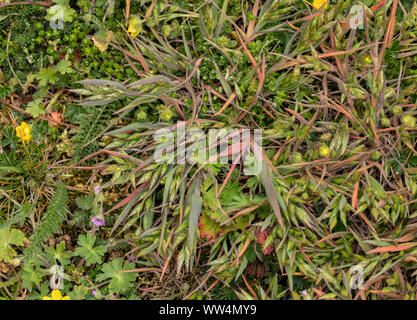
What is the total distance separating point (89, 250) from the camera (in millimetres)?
2396

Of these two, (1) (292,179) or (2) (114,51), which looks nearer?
(1) (292,179)

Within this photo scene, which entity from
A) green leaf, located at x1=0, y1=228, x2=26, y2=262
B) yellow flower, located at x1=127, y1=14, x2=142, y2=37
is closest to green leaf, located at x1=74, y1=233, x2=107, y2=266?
green leaf, located at x1=0, y1=228, x2=26, y2=262

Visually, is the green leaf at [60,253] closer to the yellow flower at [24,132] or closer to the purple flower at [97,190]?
the purple flower at [97,190]

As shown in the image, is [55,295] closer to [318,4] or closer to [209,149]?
[209,149]

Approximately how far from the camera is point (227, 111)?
2.38 metres

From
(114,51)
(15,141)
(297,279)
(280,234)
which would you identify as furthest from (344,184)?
(15,141)

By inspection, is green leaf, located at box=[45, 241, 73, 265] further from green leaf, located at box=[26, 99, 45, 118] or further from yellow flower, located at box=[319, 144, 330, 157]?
yellow flower, located at box=[319, 144, 330, 157]

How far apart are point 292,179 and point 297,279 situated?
0.62 meters

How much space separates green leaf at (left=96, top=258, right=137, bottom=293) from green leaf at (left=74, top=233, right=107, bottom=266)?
0.26 ft

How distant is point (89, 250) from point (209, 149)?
101 cm

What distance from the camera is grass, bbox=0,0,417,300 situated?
223 cm

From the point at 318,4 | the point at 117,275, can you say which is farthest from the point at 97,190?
the point at 318,4

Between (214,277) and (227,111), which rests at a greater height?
(227,111)

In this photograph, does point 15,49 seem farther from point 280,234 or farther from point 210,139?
point 280,234
